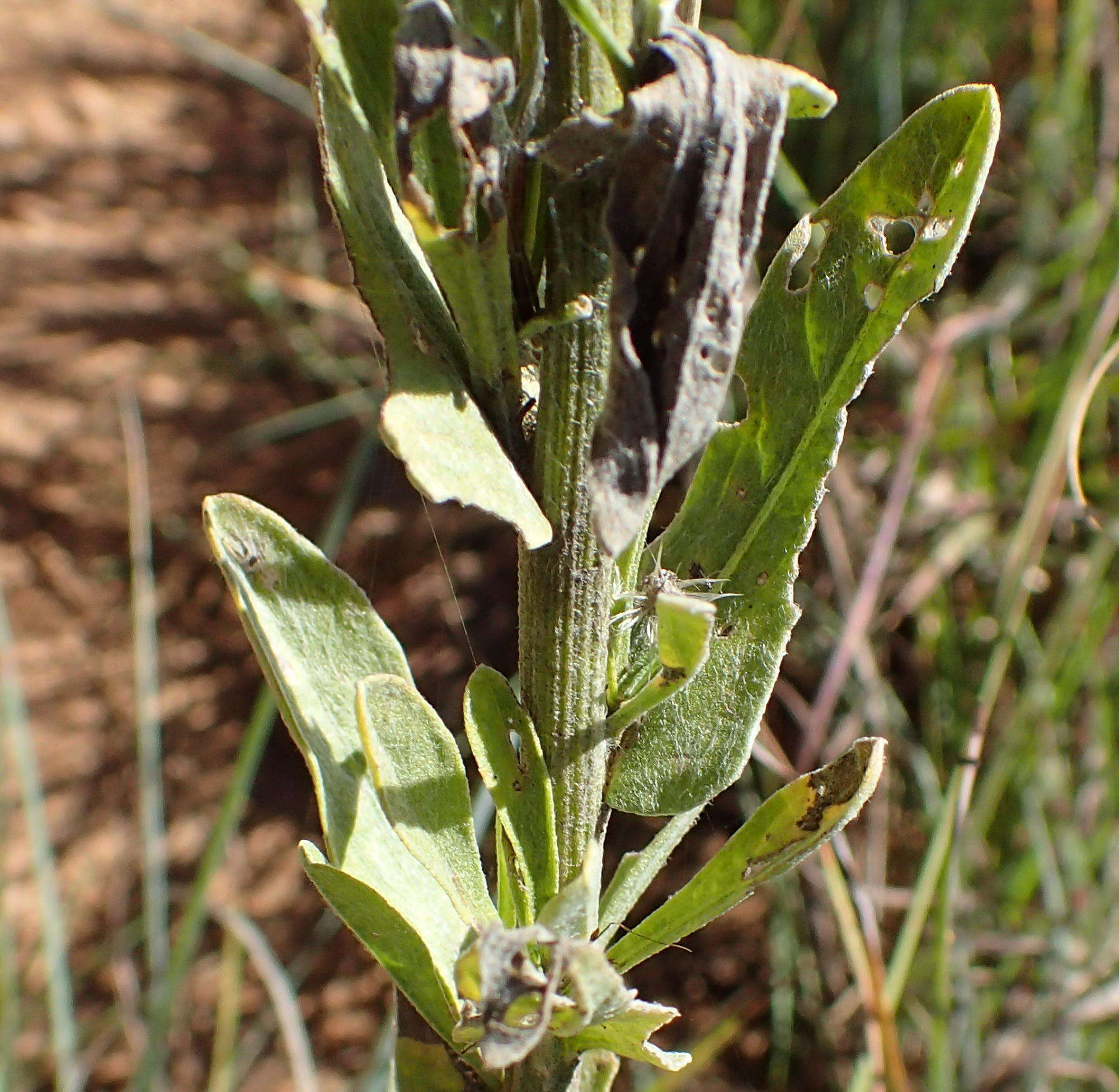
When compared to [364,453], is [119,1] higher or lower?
higher

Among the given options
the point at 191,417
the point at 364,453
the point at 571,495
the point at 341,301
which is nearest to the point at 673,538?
the point at 571,495

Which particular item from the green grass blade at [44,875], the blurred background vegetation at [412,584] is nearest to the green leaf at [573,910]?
the blurred background vegetation at [412,584]

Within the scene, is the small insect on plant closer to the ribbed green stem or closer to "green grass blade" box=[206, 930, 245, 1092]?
the ribbed green stem

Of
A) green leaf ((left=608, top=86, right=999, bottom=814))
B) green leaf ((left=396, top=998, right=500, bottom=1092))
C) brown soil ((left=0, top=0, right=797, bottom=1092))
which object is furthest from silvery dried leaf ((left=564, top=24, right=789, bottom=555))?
brown soil ((left=0, top=0, right=797, bottom=1092))

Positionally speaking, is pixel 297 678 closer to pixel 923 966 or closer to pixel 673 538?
pixel 673 538

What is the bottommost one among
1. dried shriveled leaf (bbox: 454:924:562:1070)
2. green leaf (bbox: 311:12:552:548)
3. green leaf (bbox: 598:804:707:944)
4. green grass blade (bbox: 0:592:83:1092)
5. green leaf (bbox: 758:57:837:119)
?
green grass blade (bbox: 0:592:83:1092)
